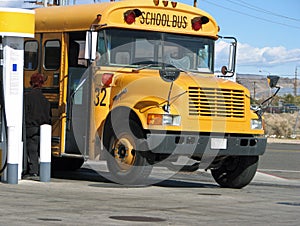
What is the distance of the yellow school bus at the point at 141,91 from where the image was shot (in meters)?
13.8

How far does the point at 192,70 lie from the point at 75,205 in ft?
16.6

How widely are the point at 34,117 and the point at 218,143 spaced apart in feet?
11.2

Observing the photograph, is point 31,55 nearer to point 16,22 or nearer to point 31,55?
point 31,55

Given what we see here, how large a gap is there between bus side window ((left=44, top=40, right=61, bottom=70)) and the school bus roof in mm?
263

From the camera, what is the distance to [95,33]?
14242 millimetres

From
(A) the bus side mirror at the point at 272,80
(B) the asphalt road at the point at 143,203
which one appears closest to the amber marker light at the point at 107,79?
(B) the asphalt road at the point at 143,203

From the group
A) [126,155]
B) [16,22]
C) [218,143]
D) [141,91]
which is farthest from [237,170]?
[16,22]

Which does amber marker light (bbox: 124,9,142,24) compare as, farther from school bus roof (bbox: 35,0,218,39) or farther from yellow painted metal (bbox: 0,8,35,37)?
yellow painted metal (bbox: 0,8,35,37)

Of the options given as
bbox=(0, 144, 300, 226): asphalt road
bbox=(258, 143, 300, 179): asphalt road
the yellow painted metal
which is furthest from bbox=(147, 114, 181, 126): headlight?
bbox=(258, 143, 300, 179): asphalt road

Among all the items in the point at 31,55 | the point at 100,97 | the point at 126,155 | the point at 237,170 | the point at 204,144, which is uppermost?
the point at 31,55

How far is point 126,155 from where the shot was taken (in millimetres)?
14039

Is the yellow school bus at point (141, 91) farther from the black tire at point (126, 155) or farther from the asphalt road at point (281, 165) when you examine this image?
the asphalt road at point (281, 165)

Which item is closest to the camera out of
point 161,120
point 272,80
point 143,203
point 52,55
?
point 143,203

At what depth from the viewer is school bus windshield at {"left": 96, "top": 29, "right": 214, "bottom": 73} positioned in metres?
14.8
